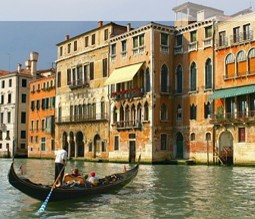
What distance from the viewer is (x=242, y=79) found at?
76.3ft

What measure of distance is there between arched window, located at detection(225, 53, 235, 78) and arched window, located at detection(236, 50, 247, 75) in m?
0.34

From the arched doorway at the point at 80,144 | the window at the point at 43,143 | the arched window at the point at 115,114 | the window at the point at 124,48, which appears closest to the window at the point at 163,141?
the arched window at the point at 115,114

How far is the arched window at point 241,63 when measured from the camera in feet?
76.1

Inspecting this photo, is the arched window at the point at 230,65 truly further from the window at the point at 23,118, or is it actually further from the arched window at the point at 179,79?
the window at the point at 23,118

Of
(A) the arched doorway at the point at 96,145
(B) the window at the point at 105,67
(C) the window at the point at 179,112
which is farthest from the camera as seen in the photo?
(A) the arched doorway at the point at 96,145

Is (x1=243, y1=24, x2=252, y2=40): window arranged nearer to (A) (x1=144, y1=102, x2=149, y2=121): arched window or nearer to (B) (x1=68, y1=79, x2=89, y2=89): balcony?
(A) (x1=144, y1=102, x2=149, y2=121): arched window

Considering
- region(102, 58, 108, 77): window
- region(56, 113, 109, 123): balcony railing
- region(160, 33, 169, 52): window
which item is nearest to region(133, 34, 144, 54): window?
region(160, 33, 169, 52): window

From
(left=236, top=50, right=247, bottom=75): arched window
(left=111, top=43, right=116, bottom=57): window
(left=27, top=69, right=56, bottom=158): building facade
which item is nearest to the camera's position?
(left=236, top=50, right=247, bottom=75): arched window

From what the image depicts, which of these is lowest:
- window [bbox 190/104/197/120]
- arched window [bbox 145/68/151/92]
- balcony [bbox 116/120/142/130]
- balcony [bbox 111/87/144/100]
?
balcony [bbox 116/120/142/130]

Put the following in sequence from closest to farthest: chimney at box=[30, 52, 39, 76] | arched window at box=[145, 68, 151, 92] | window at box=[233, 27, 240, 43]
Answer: window at box=[233, 27, 240, 43]
arched window at box=[145, 68, 151, 92]
chimney at box=[30, 52, 39, 76]

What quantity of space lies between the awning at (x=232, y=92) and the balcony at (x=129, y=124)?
188 inches

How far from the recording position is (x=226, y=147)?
79.4ft

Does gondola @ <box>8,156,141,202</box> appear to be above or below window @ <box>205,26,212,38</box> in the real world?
below

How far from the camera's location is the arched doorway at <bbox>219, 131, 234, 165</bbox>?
23.8m
